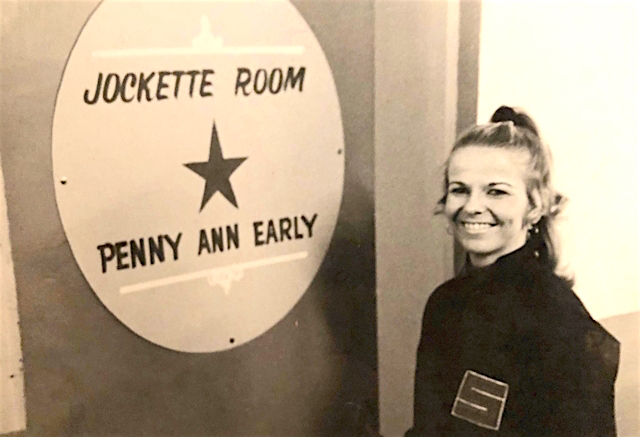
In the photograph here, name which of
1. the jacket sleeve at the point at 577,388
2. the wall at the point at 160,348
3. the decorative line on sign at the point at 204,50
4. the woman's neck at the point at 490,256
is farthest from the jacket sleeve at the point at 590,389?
the decorative line on sign at the point at 204,50

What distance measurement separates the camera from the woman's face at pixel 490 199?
1.93 feet

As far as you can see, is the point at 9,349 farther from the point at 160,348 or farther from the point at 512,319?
the point at 512,319

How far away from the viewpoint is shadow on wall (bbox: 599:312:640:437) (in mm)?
656

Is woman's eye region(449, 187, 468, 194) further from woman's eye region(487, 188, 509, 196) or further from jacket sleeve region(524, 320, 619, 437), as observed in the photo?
jacket sleeve region(524, 320, 619, 437)

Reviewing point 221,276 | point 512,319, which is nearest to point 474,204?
point 512,319

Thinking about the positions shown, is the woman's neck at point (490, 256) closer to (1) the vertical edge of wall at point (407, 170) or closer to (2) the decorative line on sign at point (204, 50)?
(1) the vertical edge of wall at point (407, 170)

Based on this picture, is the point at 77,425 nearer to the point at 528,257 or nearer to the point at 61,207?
the point at 61,207

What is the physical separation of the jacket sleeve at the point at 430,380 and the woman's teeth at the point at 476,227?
10 centimetres

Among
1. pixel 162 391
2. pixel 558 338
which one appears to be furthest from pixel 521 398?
pixel 162 391

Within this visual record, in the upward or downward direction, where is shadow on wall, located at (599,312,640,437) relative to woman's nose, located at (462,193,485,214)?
downward

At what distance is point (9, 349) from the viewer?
53 cm

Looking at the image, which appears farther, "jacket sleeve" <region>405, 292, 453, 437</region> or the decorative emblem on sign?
"jacket sleeve" <region>405, 292, 453, 437</region>

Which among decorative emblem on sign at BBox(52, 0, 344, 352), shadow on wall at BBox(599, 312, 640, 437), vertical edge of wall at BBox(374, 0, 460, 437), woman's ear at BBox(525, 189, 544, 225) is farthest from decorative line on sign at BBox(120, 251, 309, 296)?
shadow on wall at BBox(599, 312, 640, 437)

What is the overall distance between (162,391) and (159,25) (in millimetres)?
369
